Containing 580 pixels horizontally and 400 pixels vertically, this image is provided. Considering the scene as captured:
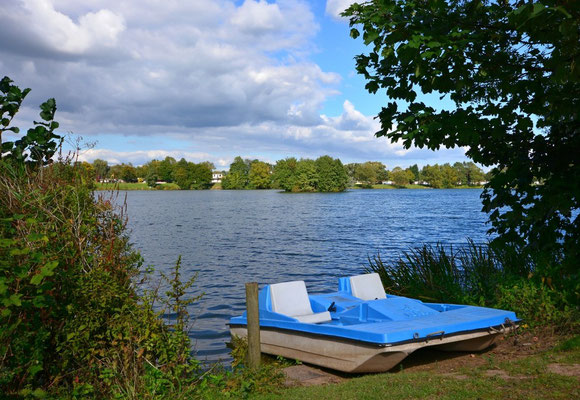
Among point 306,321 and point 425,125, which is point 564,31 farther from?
point 306,321

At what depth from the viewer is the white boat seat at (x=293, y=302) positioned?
941 centimetres

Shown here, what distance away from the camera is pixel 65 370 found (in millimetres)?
5973

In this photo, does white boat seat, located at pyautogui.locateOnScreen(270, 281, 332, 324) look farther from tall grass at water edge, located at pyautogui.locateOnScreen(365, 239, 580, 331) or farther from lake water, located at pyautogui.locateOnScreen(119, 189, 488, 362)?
tall grass at water edge, located at pyautogui.locateOnScreen(365, 239, 580, 331)

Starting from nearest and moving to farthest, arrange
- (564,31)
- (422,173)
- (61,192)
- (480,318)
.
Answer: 1. (564,31)
2. (61,192)
3. (480,318)
4. (422,173)

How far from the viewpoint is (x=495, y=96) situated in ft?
18.8

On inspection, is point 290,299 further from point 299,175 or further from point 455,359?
point 299,175

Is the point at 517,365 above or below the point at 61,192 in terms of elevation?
below

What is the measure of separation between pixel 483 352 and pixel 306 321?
3.10m

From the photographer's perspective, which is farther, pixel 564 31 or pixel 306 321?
pixel 306 321

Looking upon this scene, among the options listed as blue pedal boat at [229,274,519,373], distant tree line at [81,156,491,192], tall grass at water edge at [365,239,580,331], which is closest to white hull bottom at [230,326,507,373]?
blue pedal boat at [229,274,519,373]

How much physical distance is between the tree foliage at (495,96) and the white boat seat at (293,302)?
3874mm

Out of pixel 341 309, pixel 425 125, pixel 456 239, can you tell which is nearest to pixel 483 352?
pixel 341 309

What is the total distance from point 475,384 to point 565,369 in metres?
1.31

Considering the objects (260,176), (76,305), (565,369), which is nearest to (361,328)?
(565,369)
